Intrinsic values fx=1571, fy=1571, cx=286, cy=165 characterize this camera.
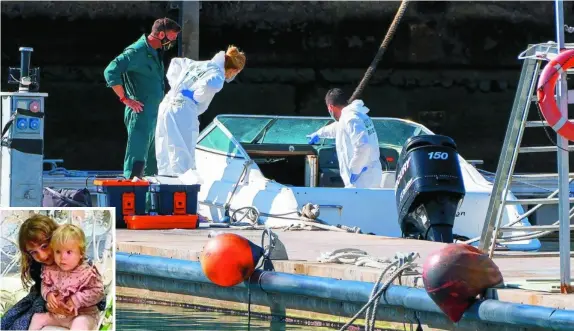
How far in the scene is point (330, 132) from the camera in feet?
44.7

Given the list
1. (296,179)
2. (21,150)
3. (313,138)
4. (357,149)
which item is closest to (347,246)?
(21,150)

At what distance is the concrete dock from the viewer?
8055mm

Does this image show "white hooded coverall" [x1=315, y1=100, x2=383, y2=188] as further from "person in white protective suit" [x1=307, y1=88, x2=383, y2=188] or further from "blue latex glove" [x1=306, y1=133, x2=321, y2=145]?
"blue latex glove" [x1=306, y1=133, x2=321, y2=145]

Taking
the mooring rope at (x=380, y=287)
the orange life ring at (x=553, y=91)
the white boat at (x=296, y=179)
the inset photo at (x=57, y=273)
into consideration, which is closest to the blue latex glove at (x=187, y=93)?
the white boat at (x=296, y=179)

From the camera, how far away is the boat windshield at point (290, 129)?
46.4 ft

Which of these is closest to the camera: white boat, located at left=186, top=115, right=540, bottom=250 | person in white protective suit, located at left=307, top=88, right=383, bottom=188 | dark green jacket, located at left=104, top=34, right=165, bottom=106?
white boat, located at left=186, top=115, right=540, bottom=250

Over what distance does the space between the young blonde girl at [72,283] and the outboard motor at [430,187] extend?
4940mm

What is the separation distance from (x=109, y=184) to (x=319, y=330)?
3.27 m

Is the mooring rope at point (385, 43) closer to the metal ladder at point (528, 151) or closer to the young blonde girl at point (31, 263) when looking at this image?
the metal ladder at point (528, 151)

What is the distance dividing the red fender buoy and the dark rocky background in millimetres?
14028

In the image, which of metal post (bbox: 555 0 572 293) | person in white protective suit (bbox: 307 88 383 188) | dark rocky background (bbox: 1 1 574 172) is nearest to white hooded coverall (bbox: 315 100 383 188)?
person in white protective suit (bbox: 307 88 383 188)

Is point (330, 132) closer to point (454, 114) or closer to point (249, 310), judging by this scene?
→ point (249, 310)

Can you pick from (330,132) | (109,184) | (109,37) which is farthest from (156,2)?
(109,184)

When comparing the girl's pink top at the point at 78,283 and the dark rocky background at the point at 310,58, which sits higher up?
the dark rocky background at the point at 310,58
